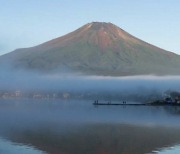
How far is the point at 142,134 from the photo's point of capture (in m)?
44.4

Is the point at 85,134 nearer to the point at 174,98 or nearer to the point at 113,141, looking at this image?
the point at 113,141

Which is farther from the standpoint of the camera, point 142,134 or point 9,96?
point 9,96

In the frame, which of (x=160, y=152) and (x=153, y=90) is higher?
(x=153, y=90)

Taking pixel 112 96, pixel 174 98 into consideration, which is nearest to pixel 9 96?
pixel 112 96

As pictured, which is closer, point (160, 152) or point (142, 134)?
point (160, 152)

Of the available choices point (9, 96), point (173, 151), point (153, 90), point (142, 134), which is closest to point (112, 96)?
point (153, 90)

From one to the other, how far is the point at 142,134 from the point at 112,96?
139710 mm

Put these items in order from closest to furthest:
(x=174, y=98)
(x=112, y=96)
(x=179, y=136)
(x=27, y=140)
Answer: (x=27, y=140) < (x=179, y=136) < (x=174, y=98) < (x=112, y=96)

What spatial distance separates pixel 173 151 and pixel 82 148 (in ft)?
23.5

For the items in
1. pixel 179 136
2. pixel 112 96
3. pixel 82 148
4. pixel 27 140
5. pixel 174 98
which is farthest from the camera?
pixel 112 96

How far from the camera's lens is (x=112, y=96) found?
184000mm

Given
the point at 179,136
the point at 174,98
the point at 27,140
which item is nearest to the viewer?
the point at 27,140

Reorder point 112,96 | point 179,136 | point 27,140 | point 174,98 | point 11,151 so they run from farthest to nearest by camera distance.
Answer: point 112,96, point 174,98, point 179,136, point 27,140, point 11,151

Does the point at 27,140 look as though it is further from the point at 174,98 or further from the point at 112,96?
the point at 112,96
